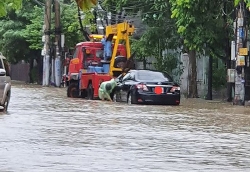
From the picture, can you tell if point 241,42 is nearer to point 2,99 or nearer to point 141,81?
point 141,81

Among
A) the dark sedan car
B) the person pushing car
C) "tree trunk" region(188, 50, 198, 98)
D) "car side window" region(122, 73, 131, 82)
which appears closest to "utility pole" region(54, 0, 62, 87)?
"tree trunk" region(188, 50, 198, 98)

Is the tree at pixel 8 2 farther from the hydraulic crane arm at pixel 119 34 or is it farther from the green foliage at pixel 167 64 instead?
the green foliage at pixel 167 64

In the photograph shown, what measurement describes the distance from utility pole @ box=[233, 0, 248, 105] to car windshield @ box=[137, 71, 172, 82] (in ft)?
9.52

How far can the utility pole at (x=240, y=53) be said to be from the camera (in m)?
27.0

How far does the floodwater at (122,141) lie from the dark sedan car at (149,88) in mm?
3930

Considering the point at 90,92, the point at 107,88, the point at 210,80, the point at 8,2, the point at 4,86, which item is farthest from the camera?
the point at 210,80

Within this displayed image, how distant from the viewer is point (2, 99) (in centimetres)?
2030

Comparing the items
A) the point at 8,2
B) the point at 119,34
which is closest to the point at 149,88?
the point at 119,34

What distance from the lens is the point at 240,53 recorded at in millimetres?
27188

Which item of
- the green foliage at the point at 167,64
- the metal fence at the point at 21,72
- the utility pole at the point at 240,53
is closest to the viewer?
the utility pole at the point at 240,53

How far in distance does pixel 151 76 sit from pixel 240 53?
3.48 meters

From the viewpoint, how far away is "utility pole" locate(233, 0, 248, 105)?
2703cm

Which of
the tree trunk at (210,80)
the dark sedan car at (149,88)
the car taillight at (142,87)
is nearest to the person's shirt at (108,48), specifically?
the dark sedan car at (149,88)

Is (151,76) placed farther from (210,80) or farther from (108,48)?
(210,80)
